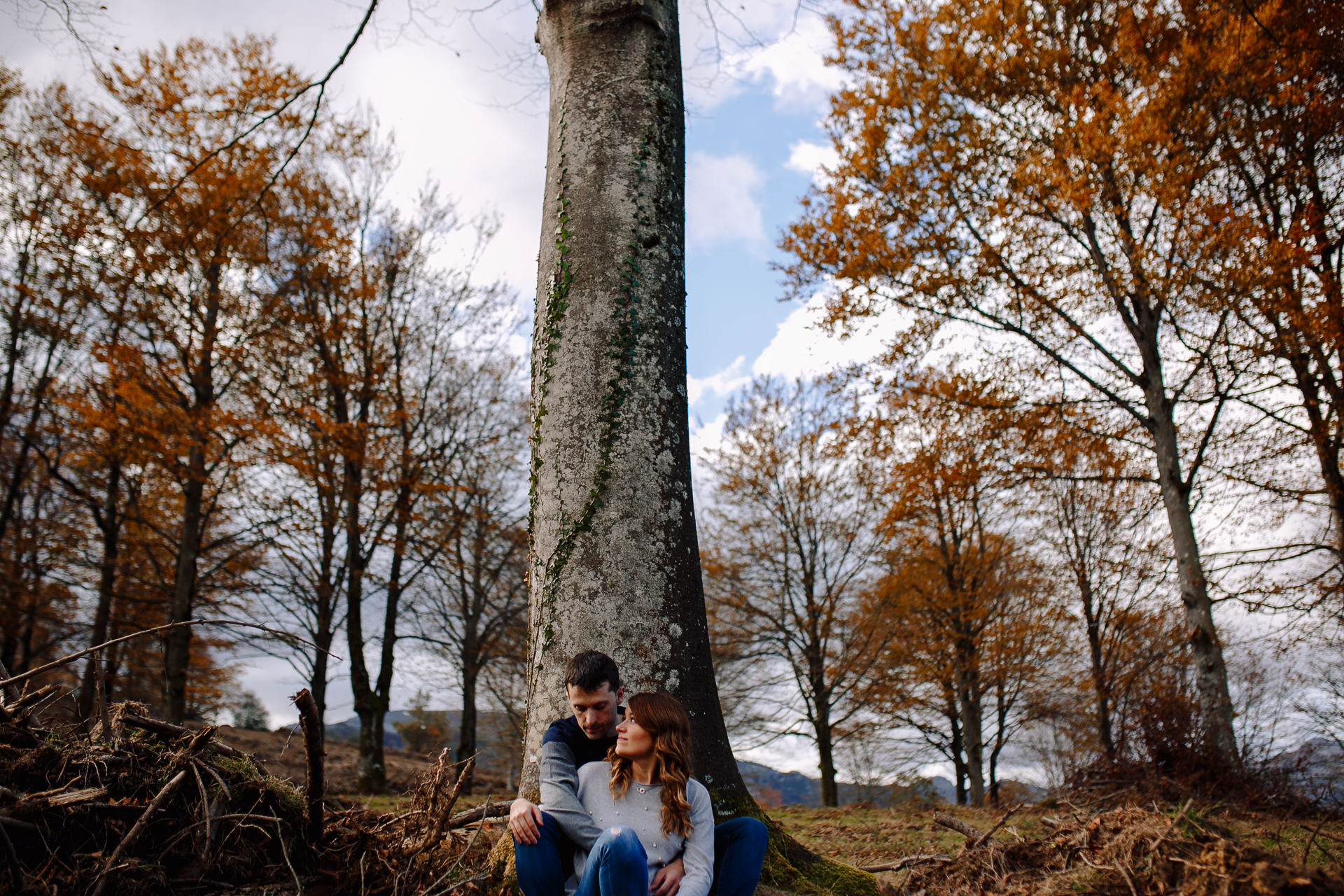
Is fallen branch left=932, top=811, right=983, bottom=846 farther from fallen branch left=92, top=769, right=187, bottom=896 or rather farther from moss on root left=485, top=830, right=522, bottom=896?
fallen branch left=92, top=769, right=187, bottom=896

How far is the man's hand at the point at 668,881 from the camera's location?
2.43 metres

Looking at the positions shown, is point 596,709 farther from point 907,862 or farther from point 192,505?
point 192,505

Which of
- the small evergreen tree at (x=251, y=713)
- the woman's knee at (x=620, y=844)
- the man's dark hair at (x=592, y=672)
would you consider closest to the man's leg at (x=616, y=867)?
the woman's knee at (x=620, y=844)

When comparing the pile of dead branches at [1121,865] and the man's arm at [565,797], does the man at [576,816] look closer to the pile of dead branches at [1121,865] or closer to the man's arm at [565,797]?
the man's arm at [565,797]

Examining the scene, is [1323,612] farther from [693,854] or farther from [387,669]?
[387,669]

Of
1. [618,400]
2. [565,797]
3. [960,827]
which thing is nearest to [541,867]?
[565,797]

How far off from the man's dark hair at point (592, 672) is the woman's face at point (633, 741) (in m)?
0.20

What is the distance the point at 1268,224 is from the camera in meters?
8.80

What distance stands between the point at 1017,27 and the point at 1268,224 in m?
3.83

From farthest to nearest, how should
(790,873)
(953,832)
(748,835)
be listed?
(953,832)
(790,873)
(748,835)

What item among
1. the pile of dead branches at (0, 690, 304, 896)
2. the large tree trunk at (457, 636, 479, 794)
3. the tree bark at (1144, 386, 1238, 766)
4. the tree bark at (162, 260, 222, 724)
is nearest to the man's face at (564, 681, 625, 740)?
the pile of dead branches at (0, 690, 304, 896)

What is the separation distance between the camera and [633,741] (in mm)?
2545

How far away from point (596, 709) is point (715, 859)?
0.69m

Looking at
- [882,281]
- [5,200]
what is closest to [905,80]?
[882,281]
